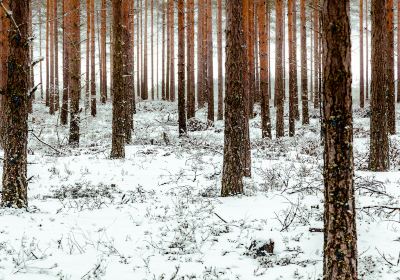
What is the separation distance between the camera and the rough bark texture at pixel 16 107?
611 cm

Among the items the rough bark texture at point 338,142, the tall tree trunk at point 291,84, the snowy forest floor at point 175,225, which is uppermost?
the tall tree trunk at point 291,84

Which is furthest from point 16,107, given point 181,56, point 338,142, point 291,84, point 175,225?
point 291,84

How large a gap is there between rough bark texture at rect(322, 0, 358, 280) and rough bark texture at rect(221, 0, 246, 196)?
3.90 meters

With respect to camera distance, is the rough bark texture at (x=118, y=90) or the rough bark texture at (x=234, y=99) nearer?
the rough bark texture at (x=234, y=99)

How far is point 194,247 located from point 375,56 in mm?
6627

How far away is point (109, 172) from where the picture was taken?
960 centimetres

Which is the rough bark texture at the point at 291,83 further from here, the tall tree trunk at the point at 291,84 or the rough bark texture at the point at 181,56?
the rough bark texture at the point at 181,56

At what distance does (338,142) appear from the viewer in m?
3.08

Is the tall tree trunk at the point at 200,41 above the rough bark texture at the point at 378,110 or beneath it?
above

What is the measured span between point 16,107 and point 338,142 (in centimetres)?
497

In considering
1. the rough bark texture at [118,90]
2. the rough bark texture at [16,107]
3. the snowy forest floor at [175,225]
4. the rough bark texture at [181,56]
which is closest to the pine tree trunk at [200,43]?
the rough bark texture at [181,56]

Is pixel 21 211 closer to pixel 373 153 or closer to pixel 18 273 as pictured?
pixel 18 273

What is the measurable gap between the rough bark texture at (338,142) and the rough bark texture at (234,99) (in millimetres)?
3903

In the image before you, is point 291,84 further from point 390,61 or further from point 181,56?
point 181,56
